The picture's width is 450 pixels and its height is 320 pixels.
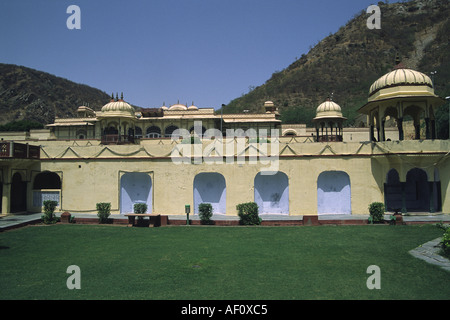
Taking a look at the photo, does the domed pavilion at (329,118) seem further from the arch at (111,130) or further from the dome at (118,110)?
the arch at (111,130)

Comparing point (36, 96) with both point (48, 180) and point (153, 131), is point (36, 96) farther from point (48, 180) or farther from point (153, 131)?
point (48, 180)

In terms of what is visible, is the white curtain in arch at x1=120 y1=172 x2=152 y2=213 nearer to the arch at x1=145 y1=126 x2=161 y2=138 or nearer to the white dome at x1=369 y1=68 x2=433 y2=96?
the arch at x1=145 y1=126 x2=161 y2=138

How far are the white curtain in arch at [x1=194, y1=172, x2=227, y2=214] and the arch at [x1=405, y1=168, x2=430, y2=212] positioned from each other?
42.4 feet

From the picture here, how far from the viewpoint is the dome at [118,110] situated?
1192 inches

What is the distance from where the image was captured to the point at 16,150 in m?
22.2

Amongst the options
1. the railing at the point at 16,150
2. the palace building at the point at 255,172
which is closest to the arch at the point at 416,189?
the palace building at the point at 255,172

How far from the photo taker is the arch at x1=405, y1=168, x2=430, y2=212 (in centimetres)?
2362

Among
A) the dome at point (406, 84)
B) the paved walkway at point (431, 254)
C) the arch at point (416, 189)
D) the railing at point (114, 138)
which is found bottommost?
the paved walkway at point (431, 254)

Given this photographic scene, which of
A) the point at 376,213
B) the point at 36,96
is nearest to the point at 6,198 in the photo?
the point at 376,213

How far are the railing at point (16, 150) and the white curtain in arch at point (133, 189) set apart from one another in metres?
6.41

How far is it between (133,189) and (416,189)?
19917mm
